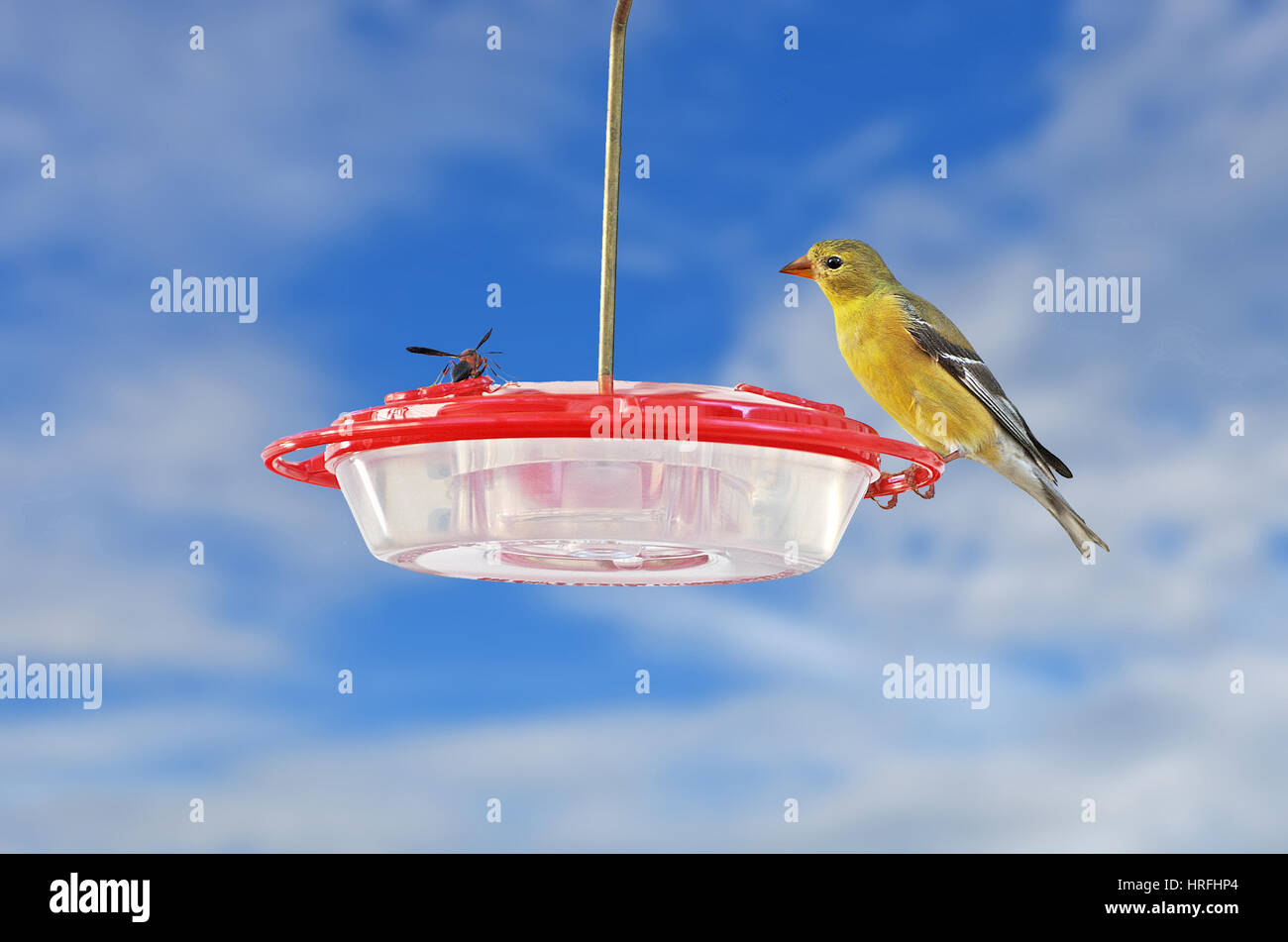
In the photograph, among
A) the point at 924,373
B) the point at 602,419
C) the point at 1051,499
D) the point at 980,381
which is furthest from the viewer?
the point at 1051,499

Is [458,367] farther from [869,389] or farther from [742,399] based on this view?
[869,389]

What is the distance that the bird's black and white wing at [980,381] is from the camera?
14.5ft

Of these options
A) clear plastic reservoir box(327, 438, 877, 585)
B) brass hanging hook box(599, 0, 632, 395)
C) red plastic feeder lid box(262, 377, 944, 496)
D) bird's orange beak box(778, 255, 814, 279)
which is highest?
bird's orange beak box(778, 255, 814, 279)

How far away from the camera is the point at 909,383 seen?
4.41 m

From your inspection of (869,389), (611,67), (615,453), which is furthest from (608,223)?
(869,389)

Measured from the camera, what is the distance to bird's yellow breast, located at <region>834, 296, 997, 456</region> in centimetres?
441

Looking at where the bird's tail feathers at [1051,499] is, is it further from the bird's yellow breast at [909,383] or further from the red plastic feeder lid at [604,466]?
the red plastic feeder lid at [604,466]

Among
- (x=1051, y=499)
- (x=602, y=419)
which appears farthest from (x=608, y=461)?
(x=1051, y=499)

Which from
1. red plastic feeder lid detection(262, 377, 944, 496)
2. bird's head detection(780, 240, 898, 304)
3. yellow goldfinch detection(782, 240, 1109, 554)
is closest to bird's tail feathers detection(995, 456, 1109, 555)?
yellow goldfinch detection(782, 240, 1109, 554)

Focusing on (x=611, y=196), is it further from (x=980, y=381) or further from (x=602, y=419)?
(x=980, y=381)

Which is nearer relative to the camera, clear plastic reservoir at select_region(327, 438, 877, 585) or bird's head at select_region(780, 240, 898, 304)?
clear plastic reservoir at select_region(327, 438, 877, 585)

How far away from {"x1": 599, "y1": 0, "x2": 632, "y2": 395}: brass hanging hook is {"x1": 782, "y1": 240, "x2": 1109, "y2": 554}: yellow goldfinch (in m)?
2.22

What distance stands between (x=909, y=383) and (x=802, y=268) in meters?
0.59

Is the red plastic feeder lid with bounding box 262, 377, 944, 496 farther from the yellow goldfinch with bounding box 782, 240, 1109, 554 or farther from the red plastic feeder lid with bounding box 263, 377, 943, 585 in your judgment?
the yellow goldfinch with bounding box 782, 240, 1109, 554
